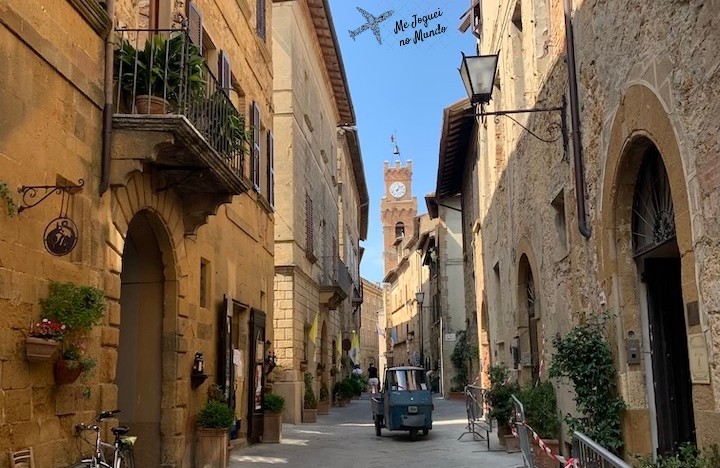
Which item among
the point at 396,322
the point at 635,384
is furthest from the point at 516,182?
the point at 396,322

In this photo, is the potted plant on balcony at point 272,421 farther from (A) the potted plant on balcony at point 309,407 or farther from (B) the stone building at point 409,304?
(B) the stone building at point 409,304

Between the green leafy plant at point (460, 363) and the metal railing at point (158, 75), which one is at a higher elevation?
the metal railing at point (158, 75)

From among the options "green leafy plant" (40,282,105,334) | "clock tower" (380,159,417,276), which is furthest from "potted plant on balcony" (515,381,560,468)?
"clock tower" (380,159,417,276)

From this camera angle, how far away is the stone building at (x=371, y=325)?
79.9 m

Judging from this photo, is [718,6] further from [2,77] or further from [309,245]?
[309,245]

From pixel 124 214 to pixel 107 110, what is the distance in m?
1.14

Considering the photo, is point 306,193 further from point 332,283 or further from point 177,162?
point 177,162

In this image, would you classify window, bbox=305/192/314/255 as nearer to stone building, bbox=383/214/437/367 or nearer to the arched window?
the arched window

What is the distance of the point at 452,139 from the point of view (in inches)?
859

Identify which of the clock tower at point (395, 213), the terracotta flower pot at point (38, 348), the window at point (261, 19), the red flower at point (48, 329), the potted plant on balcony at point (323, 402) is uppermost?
the clock tower at point (395, 213)

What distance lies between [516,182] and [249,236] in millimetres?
5006

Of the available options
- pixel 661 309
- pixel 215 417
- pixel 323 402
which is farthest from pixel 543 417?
pixel 323 402

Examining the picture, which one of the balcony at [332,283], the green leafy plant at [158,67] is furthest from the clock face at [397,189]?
the green leafy plant at [158,67]

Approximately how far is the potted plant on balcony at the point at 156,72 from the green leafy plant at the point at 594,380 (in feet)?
16.3
